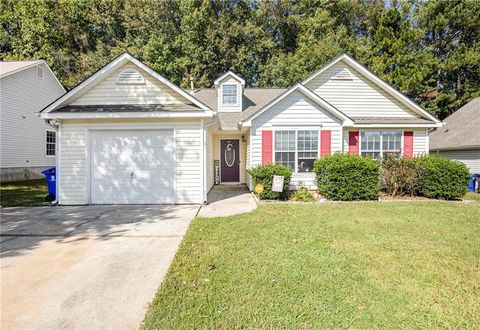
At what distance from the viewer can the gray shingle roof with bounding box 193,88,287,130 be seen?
1194 cm

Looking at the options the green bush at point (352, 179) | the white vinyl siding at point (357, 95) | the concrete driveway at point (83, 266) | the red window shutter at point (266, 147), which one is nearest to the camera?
the concrete driveway at point (83, 266)

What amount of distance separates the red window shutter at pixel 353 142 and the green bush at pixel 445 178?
105 inches

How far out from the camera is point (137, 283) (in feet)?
10.6

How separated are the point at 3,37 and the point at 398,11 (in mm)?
38451

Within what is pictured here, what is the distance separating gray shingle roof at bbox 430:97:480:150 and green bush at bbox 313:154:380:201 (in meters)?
10.1

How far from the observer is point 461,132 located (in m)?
15.5

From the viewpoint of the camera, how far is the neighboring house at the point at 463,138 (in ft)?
46.2

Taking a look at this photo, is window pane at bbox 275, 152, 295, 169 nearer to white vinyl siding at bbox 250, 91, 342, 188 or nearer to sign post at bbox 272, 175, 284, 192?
white vinyl siding at bbox 250, 91, 342, 188

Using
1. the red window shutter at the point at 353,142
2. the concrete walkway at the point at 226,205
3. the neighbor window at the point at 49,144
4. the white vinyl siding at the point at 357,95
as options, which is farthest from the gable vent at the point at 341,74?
the neighbor window at the point at 49,144

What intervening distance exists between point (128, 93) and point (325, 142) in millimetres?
7677

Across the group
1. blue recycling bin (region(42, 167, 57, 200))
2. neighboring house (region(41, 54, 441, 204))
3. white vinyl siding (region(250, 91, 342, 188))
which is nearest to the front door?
white vinyl siding (region(250, 91, 342, 188))

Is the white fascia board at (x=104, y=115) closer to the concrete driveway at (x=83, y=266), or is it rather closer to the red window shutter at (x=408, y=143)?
the concrete driveway at (x=83, y=266)

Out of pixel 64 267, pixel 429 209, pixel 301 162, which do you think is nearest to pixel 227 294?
pixel 64 267

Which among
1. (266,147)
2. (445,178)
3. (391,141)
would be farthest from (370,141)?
(266,147)
